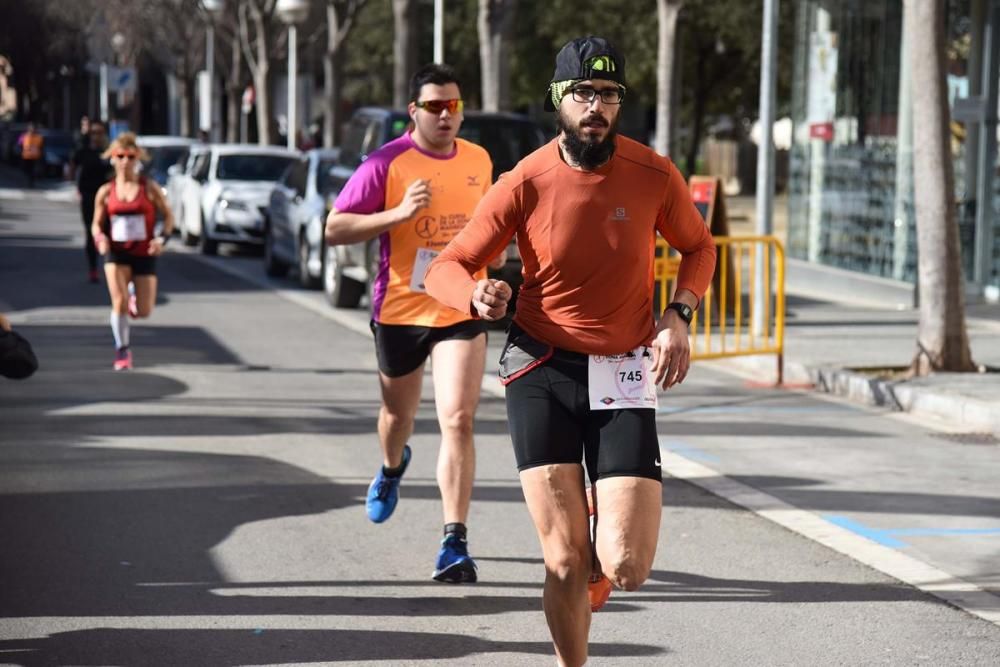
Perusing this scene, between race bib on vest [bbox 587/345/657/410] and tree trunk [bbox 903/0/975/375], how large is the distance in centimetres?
836

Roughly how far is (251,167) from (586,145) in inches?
896

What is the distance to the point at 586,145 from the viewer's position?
503 cm

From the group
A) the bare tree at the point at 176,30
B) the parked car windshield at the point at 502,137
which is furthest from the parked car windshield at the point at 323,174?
the bare tree at the point at 176,30

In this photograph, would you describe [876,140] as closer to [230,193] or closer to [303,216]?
[303,216]

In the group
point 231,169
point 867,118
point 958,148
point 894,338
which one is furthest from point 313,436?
point 231,169

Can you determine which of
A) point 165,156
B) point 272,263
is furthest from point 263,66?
point 272,263

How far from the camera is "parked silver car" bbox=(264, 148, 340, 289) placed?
20.1 metres

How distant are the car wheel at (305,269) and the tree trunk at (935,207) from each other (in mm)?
9262

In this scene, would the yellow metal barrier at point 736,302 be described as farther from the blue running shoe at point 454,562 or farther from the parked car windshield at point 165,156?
the parked car windshield at point 165,156

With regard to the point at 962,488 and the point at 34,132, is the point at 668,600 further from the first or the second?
the point at 34,132

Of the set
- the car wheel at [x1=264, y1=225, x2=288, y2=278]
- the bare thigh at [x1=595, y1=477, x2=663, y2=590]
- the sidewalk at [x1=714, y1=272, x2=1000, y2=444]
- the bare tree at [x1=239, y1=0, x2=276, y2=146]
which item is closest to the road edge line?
the bare thigh at [x1=595, y1=477, x2=663, y2=590]

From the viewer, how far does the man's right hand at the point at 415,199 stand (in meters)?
6.73

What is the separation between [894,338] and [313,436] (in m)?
6.99

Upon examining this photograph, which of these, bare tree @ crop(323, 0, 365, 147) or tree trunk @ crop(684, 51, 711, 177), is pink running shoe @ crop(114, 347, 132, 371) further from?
tree trunk @ crop(684, 51, 711, 177)
